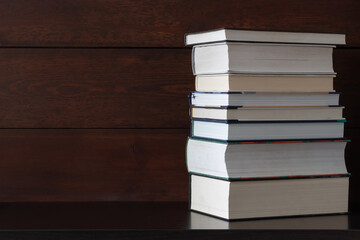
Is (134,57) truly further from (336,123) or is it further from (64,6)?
(336,123)

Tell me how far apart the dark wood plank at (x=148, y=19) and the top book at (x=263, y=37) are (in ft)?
0.40

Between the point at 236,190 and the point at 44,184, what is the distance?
1.29ft

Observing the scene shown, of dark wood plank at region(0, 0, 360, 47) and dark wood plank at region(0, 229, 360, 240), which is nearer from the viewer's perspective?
dark wood plank at region(0, 229, 360, 240)

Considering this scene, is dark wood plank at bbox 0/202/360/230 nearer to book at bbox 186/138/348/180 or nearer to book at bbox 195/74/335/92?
book at bbox 186/138/348/180

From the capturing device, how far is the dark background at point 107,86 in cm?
124

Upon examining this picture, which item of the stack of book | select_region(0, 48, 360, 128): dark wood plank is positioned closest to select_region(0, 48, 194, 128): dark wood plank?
select_region(0, 48, 360, 128): dark wood plank

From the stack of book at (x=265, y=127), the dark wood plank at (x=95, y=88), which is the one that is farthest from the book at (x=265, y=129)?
the dark wood plank at (x=95, y=88)

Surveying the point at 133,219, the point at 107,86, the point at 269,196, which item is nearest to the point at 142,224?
the point at 133,219

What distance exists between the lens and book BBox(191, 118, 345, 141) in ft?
3.49

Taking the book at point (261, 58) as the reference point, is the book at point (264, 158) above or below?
below

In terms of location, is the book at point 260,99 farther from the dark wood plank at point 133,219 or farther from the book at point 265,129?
the dark wood plank at point 133,219

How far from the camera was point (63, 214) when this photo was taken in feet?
3.65

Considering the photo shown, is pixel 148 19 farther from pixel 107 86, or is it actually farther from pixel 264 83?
pixel 264 83

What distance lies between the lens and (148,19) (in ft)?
4.10
